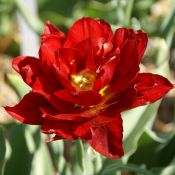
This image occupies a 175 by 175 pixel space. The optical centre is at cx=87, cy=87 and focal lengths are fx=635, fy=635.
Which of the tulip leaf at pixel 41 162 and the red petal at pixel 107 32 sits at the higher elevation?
the red petal at pixel 107 32

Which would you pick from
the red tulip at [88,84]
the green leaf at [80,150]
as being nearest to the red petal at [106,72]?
the red tulip at [88,84]

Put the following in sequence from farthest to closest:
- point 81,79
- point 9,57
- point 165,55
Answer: point 9,57 < point 165,55 < point 81,79

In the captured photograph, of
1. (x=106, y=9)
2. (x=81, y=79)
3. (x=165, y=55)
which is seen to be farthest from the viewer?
(x=106, y=9)

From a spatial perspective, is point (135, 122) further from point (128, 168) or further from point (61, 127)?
point (61, 127)

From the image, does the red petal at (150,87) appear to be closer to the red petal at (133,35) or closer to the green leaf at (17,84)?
the red petal at (133,35)

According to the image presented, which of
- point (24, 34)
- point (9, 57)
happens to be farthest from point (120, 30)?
point (9, 57)

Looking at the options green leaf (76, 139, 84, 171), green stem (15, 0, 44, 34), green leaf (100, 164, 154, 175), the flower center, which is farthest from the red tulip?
green stem (15, 0, 44, 34)

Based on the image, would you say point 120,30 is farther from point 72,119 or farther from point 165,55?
point 165,55

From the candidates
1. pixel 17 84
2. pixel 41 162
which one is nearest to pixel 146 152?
pixel 41 162
